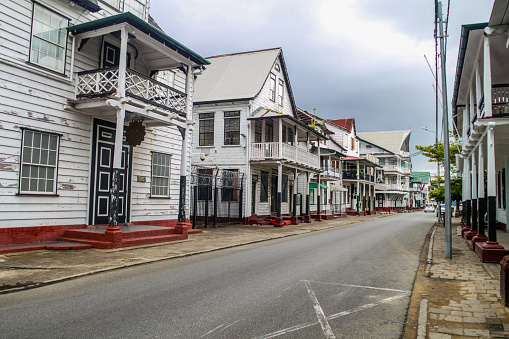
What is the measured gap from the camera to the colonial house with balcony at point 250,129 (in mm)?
24125

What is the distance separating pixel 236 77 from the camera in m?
26.7

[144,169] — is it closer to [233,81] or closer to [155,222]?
[155,222]

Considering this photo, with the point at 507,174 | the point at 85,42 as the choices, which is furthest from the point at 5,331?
the point at 507,174

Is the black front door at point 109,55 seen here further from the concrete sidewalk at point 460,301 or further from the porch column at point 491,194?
the porch column at point 491,194

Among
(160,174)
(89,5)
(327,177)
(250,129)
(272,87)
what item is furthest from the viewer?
(327,177)

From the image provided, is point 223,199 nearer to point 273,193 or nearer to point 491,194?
point 273,193

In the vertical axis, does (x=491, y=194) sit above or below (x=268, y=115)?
below

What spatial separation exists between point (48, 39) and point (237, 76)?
15.7m

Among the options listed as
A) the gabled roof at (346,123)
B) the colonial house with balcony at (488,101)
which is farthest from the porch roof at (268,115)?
the gabled roof at (346,123)

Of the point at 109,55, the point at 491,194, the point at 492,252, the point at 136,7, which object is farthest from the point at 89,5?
the point at 492,252

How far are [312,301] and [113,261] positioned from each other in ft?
17.4

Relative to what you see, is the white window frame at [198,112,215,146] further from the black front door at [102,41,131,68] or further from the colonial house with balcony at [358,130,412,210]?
the colonial house with balcony at [358,130,412,210]

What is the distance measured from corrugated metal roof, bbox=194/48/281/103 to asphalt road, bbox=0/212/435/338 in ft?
54.6

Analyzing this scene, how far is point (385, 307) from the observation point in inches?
242
